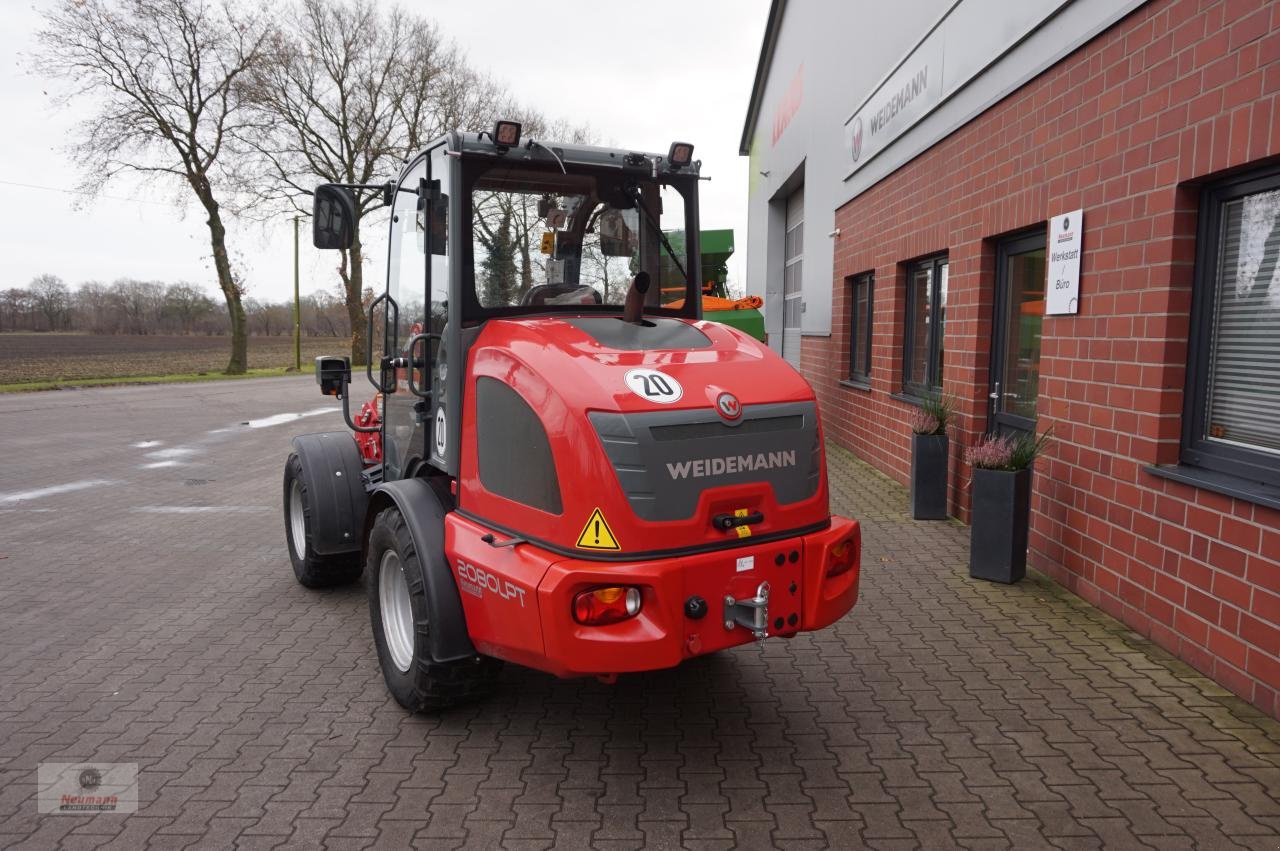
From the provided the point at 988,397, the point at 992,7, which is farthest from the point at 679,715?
the point at 992,7

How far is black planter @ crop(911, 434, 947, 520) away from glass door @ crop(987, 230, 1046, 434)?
0.52 metres

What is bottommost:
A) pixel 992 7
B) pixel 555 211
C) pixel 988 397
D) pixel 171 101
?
pixel 988 397

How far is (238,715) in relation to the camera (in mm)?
4086

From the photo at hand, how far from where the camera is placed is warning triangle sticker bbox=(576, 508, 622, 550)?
3.18 m

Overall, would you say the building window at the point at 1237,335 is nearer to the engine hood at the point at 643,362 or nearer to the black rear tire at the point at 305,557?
the engine hood at the point at 643,362

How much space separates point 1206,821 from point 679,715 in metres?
2.09

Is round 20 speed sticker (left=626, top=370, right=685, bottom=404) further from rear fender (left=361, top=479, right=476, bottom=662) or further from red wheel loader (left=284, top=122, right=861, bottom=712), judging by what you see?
rear fender (left=361, top=479, right=476, bottom=662)

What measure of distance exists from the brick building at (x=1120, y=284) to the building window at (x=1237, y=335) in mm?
10

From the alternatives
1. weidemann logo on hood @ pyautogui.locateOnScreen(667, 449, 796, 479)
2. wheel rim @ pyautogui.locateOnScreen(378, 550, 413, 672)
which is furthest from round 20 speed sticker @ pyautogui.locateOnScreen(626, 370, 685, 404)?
wheel rim @ pyautogui.locateOnScreen(378, 550, 413, 672)

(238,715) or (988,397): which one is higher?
(988,397)

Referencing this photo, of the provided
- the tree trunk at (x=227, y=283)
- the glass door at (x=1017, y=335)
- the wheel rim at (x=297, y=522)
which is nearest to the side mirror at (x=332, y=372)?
the wheel rim at (x=297, y=522)

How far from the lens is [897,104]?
32.1 feet

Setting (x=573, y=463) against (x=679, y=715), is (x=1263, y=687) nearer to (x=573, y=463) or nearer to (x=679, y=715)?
(x=679, y=715)

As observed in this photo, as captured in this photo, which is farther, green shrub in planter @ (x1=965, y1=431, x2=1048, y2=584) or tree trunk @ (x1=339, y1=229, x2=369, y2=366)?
tree trunk @ (x1=339, y1=229, x2=369, y2=366)
